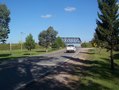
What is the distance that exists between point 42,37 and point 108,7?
195 feet

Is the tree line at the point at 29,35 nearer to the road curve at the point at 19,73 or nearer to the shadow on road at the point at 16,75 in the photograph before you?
the road curve at the point at 19,73

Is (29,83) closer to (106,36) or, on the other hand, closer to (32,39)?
(106,36)

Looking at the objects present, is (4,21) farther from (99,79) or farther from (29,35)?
(99,79)

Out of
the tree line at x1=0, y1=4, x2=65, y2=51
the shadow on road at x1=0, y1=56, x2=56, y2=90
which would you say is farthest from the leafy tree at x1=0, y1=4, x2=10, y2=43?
the shadow on road at x1=0, y1=56, x2=56, y2=90

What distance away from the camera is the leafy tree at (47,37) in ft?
273

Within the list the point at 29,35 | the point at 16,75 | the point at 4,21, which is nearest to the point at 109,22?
the point at 16,75

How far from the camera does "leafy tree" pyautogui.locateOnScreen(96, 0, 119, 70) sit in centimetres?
2478

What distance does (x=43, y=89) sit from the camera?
13211 millimetres

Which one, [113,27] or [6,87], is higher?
[113,27]

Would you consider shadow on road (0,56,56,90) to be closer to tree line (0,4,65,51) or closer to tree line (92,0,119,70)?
tree line (92,0,119,70)

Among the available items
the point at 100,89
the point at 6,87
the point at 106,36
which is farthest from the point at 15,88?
the point at 106,36

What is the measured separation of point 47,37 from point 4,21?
2952 centimetres

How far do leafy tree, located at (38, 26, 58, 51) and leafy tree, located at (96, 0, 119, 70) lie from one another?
5800 centimetres

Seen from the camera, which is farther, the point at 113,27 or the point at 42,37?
the point at 42,37
